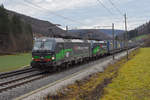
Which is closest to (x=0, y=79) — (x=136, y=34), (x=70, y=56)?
(x=70, y=56)

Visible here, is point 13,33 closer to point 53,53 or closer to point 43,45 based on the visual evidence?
point 43,45

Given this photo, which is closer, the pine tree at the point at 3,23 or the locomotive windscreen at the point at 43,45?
the locomotive windscreen at the point at 43,45

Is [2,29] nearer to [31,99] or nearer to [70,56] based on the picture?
[70,56]

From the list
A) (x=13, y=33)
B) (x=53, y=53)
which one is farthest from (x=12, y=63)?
(x=13, y=33)

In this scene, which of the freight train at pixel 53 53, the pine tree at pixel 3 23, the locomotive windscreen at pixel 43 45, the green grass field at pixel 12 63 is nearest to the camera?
the freight train at pixel 53 53

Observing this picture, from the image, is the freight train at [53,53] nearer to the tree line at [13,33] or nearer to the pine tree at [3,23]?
the pine tree at [3,23]

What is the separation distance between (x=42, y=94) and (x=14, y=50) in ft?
152

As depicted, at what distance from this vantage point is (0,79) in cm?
1306

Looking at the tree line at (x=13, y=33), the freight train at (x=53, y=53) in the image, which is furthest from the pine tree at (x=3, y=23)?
the freight train at (x=53, y=53)

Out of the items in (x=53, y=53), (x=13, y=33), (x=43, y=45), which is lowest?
(x=53, y=53)

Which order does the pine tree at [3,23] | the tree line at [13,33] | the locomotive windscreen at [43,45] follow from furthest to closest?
the tree line at [13,33]
the pine tree at [3,23]
the locomotive windscreen at [43,45]

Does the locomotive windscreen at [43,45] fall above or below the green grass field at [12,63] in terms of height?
above

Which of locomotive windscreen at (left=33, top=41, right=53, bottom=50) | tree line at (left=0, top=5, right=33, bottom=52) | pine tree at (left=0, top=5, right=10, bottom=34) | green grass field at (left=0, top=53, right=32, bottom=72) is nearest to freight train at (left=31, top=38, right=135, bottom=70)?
locomotive windscreen at (left=33, top=41, right=53, bottom=50)

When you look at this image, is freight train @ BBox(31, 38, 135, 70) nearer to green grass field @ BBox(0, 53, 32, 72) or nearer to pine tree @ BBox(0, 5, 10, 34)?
green grass field @ BBox(0, 53, 32, 72)
